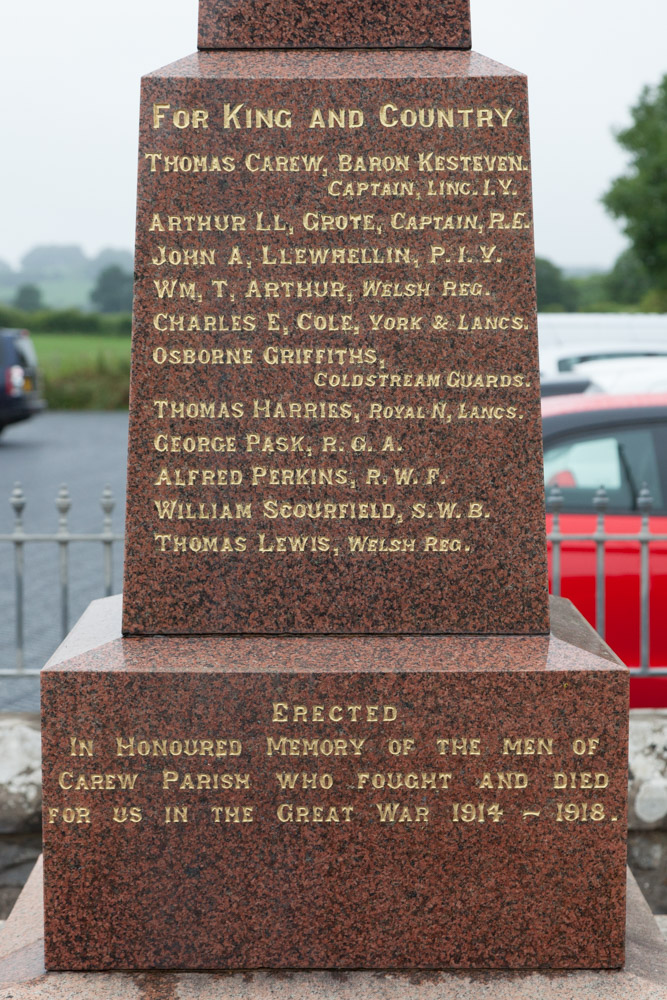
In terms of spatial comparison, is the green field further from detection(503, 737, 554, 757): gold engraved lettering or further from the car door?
detection(503, 737, 554, 757): gold engraved lettering

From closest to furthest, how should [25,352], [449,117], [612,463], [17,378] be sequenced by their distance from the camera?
[449,117] → [612,463] → [17,378] → [25,352]

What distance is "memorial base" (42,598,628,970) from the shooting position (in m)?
2.88

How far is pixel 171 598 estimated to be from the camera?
10.0ft

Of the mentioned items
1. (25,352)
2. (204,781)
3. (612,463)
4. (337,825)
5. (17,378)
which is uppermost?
(25,352)

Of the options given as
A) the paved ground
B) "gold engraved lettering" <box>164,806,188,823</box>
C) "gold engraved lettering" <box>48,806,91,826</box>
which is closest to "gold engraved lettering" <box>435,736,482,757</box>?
"gold engraved lettering" <box>164,806,188,823</box>

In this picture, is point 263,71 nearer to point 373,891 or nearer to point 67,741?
point 67,741

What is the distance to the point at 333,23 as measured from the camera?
122 inches

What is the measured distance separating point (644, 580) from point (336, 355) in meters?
2.27

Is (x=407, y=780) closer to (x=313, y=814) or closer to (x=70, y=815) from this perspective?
(x=313, y=814)

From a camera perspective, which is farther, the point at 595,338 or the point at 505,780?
the point at 595,338

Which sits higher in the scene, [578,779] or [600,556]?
[600,556]

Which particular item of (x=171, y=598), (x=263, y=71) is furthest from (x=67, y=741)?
(x=263, y=71)

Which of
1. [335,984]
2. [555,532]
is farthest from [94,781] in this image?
[555,532]

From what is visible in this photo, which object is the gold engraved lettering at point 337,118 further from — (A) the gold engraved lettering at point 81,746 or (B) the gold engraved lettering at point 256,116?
(A) the gold engraved lettering at point 81,746
